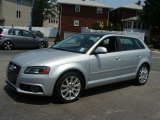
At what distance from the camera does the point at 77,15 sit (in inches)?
2173

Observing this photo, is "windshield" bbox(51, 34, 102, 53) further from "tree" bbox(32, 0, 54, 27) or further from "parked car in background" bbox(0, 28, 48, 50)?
"tree" bbox(32, 0, 54, 27)

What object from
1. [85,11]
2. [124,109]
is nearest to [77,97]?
[124,109]

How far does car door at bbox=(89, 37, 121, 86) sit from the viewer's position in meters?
7.68

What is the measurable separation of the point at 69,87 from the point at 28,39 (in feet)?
50.4

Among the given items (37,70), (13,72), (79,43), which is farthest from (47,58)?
(79,43)

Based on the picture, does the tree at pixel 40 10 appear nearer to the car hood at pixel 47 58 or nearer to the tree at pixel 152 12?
the tree at pixel 152 12

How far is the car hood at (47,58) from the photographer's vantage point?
6.86 meters

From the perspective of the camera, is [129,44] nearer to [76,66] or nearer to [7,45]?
[76,66]

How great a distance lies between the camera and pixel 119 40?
863 centimetres

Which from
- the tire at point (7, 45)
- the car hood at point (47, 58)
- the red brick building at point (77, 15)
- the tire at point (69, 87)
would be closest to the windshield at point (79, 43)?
the car hood at point (47, 58)

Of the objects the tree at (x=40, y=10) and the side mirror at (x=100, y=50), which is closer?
the side mirror at (x=100, y=50)

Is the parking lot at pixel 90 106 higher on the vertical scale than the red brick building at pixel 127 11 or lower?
lower

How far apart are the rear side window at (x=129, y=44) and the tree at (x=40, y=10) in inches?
3005

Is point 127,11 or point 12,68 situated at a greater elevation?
point 127,11
